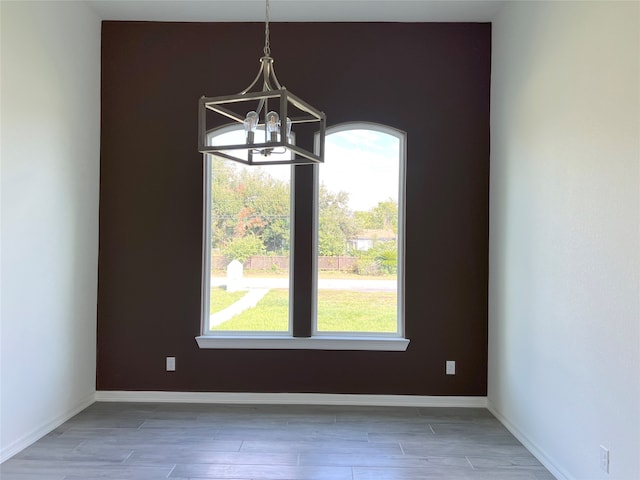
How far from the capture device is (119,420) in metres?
3.54

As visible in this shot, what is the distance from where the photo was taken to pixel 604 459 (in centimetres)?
228

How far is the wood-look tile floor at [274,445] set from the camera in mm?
2756

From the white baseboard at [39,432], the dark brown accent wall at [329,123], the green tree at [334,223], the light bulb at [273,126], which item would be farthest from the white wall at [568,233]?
the white baseboard at [39,432]

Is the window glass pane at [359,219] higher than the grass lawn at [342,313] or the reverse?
higher

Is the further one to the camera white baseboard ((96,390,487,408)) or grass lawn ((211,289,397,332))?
grass lawn ((211,289,397,332))

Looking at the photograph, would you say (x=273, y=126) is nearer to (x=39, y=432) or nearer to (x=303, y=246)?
(x=303, y=246)

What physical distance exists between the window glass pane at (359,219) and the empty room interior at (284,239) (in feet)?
0.08

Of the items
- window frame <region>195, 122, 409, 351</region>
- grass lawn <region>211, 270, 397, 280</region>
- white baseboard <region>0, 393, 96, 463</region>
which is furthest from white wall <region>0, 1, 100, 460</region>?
grass lawn <region>211, 270, 397, 280</region>

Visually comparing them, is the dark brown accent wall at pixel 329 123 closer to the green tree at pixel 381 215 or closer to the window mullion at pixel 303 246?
the green tree at pixel 381 215

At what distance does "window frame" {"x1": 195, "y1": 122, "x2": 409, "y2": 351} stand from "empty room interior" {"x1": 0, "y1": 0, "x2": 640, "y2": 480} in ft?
0.06

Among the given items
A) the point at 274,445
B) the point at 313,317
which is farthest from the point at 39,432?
the point at 313,317

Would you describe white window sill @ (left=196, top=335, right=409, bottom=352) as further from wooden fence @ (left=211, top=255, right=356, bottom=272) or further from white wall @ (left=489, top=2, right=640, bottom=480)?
white wall @ (left=489, top=2, right=640, bottom=480)

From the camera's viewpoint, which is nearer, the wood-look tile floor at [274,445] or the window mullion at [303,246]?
the wood-look tile floor at [274,445]

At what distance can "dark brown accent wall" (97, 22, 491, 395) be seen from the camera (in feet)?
12.9
